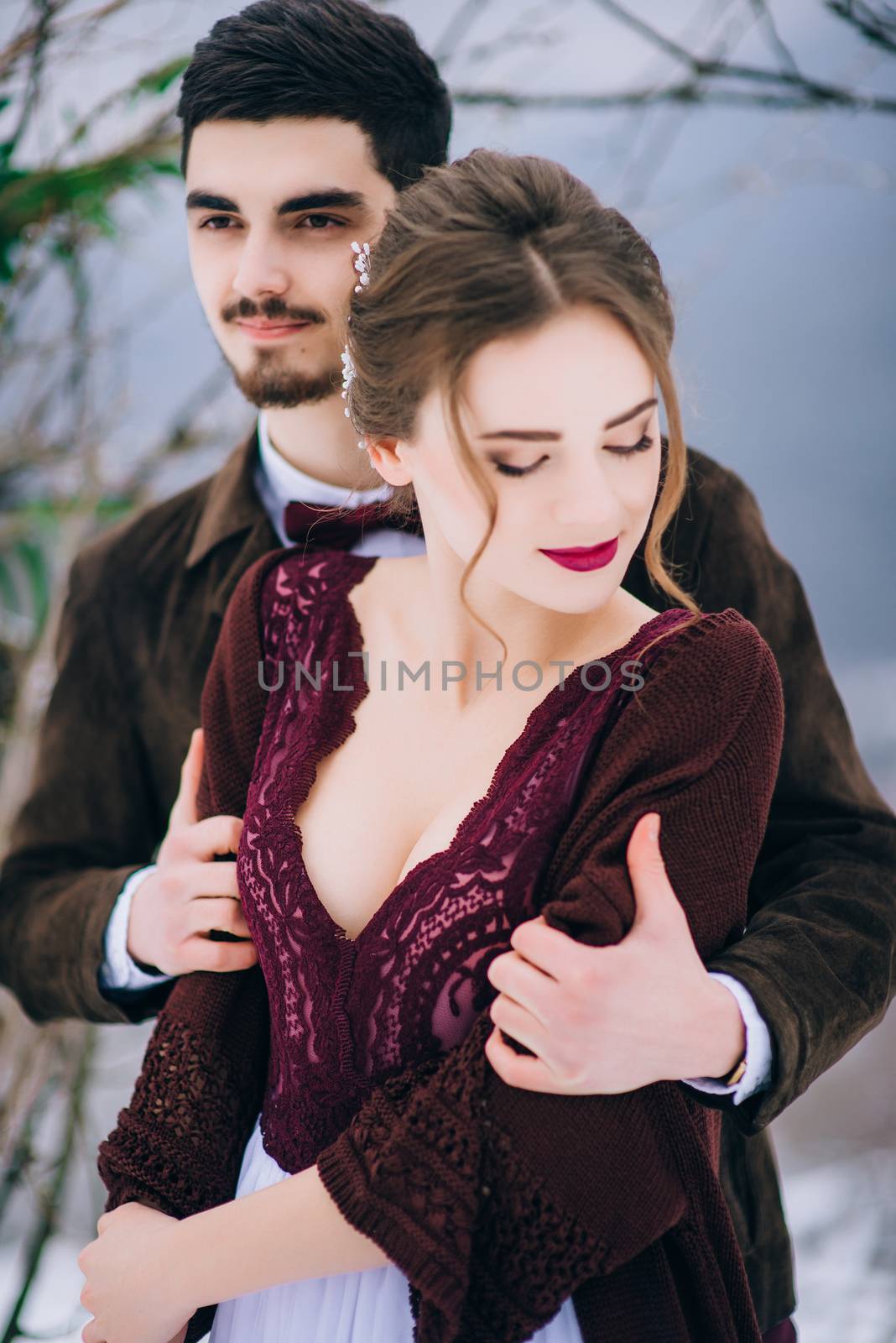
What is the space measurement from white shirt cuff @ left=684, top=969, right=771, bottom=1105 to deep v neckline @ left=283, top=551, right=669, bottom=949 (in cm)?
29

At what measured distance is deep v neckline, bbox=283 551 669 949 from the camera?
1.22 m

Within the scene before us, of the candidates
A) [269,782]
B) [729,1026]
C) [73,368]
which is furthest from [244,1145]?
[73,368]

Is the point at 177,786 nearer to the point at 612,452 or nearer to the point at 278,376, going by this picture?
the point at 278,376

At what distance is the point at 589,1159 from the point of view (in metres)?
1.08

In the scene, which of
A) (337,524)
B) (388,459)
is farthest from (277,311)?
(388,459)

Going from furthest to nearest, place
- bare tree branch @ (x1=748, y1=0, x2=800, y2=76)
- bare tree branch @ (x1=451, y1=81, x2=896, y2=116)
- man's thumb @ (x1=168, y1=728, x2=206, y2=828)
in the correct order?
bare tree branch @ (x1=451, y1=81, x2=896, y2=116) → bare tree branch @ (x1=748, y1=0, x2=800, y2=76) → man's thumb @ (x1=168, y1=728, x2=206, y2=828)

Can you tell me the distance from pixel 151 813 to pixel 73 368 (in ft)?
3.71

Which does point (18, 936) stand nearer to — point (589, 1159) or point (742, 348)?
point (589, 1159)

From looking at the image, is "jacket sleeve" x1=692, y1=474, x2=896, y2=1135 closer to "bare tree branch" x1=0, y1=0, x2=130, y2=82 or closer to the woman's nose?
the woman's nose

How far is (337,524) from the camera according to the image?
165 cm

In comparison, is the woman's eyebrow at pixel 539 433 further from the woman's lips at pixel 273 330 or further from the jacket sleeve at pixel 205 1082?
the woman's lips at pixel 273 330

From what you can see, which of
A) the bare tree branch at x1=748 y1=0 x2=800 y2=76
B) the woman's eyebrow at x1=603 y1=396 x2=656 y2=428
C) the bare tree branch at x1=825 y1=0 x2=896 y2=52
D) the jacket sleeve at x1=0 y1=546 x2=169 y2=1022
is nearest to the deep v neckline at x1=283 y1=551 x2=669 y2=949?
the woman's eyebrow at x1=603 y1=396 x2=656 y2=428

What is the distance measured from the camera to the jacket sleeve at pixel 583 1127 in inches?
42.6

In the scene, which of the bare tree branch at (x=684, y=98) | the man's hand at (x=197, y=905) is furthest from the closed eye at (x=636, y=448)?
the bare tree branch at (x=684, y=98)
